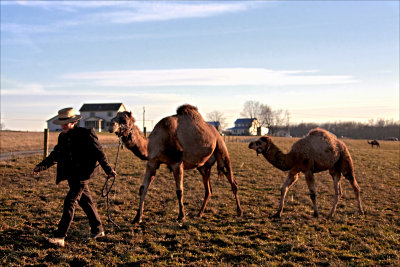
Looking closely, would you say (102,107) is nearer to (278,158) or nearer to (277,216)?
(278,158)

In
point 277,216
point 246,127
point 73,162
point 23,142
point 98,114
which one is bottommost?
point 277,216

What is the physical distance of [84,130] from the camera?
6.02 meters

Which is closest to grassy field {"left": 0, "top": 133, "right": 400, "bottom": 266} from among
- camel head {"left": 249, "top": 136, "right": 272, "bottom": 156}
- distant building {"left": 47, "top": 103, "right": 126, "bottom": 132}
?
camel head {"left": 249, "top": 136, "right": 272, "bottom": 156}

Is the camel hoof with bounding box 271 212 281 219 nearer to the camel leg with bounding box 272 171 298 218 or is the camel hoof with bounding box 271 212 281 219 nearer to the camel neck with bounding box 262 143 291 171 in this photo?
the camel leg with bounding box 272 171 298 218

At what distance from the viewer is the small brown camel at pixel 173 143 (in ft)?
23.4

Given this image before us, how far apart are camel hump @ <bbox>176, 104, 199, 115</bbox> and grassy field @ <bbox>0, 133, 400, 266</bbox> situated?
8.93ft

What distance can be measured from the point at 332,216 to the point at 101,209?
6365 millimetres

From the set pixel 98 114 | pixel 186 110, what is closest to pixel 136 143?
pixel 186 110

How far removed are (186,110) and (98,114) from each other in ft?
250

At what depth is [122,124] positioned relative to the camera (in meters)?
6.95

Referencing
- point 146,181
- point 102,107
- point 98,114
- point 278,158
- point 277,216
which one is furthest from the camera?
point 102,107

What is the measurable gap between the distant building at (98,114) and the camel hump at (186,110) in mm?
71087

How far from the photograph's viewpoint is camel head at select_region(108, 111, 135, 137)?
6.82 meters

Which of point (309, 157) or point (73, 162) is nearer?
point (73, 162)
